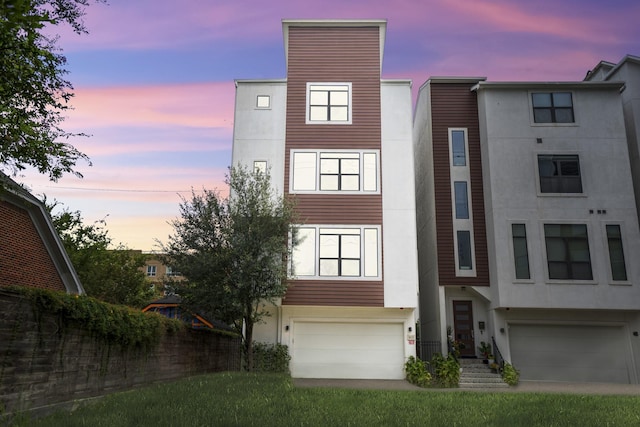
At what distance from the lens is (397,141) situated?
789 inches

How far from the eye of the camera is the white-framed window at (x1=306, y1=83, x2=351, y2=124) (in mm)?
20594

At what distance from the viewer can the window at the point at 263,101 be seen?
67.8 feet

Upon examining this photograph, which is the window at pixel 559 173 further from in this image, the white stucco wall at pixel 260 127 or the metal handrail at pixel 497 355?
the white stucco wall at pixel 260 127

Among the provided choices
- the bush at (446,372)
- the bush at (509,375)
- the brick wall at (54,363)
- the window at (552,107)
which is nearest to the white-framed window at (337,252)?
the bush at (446,372)

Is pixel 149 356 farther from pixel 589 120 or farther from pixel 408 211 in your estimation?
pixel 589 120

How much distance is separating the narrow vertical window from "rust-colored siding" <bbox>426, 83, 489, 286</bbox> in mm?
224

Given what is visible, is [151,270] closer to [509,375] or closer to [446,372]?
[446,372]

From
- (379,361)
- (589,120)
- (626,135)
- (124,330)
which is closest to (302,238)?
(379,361)

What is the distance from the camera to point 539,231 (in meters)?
20.4

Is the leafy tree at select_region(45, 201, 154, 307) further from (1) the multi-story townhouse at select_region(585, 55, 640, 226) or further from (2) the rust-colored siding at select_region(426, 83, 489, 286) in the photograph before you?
(1) the multi-story townhouse at select_region(585, 55, 640, 226)

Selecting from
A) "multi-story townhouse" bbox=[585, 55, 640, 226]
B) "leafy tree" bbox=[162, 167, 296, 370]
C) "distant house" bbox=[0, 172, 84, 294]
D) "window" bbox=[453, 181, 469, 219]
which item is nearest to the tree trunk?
"leafy tree" bbox=[162, 167, 296, 370]

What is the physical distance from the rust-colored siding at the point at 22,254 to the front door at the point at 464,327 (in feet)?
50.7

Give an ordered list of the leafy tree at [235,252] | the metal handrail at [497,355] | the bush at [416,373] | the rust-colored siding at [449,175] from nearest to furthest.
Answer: the leafy tree at [235,252], the bush at [416,373], the metal handrail at [497,355], the rust-colored siding at [449,175]

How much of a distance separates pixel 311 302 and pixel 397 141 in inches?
268
